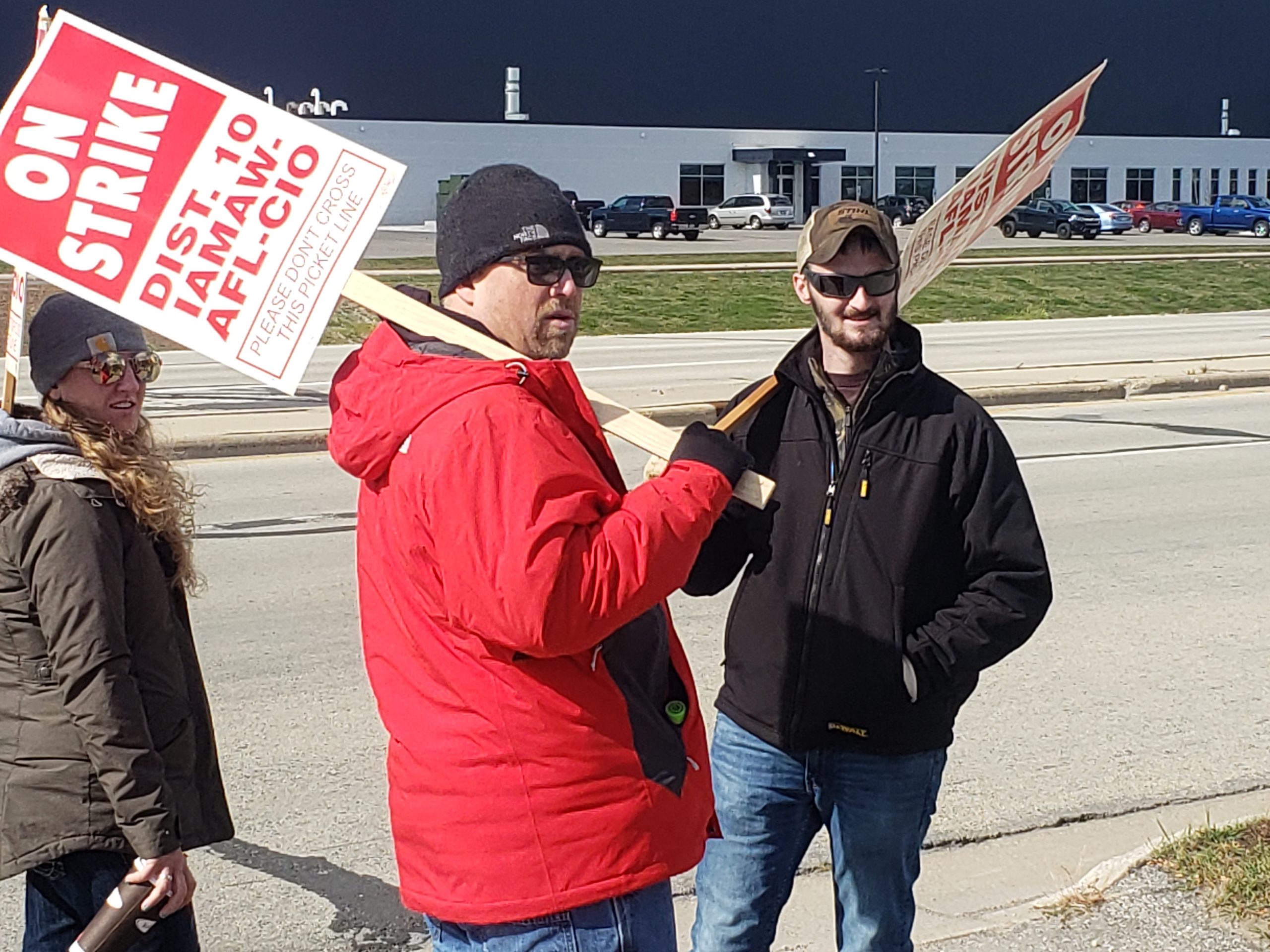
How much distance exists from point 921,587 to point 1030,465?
8633 mm

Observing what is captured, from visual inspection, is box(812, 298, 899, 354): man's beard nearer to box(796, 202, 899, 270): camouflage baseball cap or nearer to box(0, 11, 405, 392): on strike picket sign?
box(796, 202, 899, 270): camouflage baseball cap

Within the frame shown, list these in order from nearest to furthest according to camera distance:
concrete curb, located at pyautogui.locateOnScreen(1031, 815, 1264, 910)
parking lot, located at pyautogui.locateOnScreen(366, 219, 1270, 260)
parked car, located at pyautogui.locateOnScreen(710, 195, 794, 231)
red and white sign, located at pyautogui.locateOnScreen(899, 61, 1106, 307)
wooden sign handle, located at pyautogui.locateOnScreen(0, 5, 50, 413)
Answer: wooden sign handle, located at pyautogui.locateOnScreen(0, 5, 50, 413)
red and white sign, located at pyautogui.locateOnScreen(899, 61, 1106, 307)
concrete curb, located at pyautogui.locateOnScreen(1031, 815, 1264, 910)
parking lot, located at pyautogui.locateOnScreen(366, 219, 1270, 260)
parked car, located at pyautogui.locateOnScreen(710, 195, 794, 231)

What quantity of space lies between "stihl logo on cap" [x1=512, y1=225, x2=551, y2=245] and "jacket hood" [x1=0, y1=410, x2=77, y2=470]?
1.08m

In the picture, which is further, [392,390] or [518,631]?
[392,390]

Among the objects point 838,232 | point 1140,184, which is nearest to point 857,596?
point 838,232

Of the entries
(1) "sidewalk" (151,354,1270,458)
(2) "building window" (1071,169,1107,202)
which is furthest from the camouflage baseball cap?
(2) "building window" (1071,169,1107,202)

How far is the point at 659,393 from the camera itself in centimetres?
1493

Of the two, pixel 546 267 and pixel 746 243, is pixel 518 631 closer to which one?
pixel 546 267

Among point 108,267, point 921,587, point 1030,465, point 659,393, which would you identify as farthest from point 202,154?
point 659,393

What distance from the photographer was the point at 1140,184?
78562 millimetres

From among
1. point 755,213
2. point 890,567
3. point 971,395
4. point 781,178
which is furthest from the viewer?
point 781,178

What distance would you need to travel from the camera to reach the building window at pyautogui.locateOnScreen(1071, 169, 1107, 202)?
3046 inches

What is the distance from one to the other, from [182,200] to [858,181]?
248ft

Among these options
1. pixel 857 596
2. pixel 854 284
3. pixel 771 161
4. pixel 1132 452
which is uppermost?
pixel 771 161
